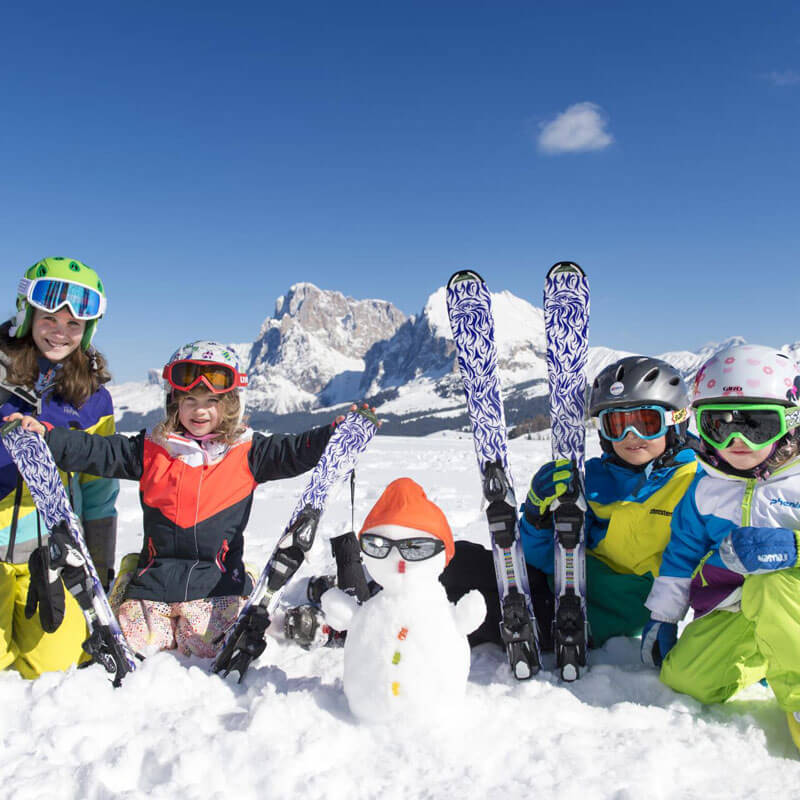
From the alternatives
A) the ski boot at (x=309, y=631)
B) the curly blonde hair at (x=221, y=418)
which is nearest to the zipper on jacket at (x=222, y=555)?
the ski boot at (x=309, y=631)

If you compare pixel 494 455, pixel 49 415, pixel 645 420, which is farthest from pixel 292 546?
pixel 645 420

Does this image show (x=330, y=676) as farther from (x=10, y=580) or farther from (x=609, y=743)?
(x=10, y=580)

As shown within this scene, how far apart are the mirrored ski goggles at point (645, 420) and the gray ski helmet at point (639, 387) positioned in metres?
0.03

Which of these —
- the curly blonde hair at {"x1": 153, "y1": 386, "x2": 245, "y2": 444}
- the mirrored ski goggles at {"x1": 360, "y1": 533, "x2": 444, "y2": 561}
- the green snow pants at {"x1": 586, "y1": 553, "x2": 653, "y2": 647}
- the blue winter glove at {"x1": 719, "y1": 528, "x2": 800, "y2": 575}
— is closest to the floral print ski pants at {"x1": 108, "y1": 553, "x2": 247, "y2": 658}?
the curly blonde hair at {"x1": 153, "y1": 386, "x2": 245, "y2": 444}

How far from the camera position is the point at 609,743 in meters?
2.06

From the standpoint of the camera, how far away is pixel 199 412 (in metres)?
3.05

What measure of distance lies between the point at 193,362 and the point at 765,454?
8.49 feet

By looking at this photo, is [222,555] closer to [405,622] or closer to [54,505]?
[54,505]

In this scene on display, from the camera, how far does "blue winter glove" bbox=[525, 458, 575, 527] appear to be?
275 cm

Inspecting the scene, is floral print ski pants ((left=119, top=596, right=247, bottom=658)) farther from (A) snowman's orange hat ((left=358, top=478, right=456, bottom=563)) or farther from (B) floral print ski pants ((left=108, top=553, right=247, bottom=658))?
(A) snowman's orange hat ((left=358, top=478, right=456, bottom=563))

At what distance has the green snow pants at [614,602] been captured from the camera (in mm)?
2957

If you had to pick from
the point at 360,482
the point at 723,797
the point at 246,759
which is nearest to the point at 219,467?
the point at 246,759

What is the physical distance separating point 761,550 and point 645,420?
0.93 metres

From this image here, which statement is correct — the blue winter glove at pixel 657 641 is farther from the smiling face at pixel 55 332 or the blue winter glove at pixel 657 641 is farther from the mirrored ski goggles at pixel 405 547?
the smiling face at pixel 55 332
